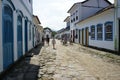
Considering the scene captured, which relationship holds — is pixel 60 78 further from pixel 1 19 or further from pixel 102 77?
pixel 1 19

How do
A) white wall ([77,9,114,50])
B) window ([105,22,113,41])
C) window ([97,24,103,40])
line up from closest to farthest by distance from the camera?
white wall ([77,9,114,50])
window ([105,22,113,41])
window ([97,24,103,40])

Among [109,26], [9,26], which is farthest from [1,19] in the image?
[109,26]

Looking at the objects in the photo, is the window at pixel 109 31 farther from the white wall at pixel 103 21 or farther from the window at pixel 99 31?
the window at pixel 99 31

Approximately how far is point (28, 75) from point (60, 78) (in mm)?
1347

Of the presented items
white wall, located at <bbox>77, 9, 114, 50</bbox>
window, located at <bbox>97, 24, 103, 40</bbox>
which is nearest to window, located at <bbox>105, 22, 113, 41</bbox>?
white wall, located at <bbox>77, 9, 114, 50</bbox>

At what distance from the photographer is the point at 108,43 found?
1708 cm

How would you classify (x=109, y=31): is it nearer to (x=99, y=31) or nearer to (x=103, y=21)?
(x=103, y=21)

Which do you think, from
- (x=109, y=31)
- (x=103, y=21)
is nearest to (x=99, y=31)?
(x=103, y=21)

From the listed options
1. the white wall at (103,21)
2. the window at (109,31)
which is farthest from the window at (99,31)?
the window at (109,31)

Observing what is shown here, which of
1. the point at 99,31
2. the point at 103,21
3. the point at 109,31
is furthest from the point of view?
the point at 99,31

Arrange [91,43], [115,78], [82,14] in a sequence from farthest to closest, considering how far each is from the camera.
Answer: [82,14], [91,43], [115,78]

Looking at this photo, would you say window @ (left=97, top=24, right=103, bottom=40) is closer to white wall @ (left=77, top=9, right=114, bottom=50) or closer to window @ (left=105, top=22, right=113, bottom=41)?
white wall @ (left=77, top=9, right=114, bottom=50)

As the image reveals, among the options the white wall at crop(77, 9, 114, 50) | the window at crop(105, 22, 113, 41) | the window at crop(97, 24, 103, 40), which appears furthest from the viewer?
the window at crop(97, 24, 103, 40)

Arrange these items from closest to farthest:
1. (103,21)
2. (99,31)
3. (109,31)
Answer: (109,31) < (103,21) < (99,31)
